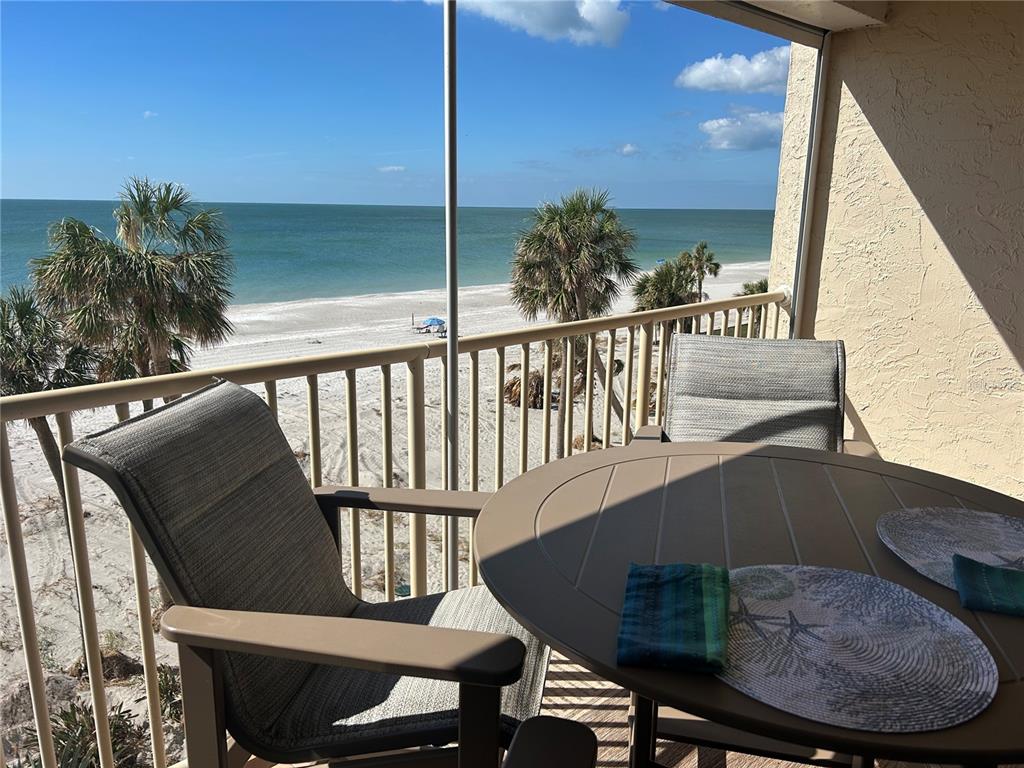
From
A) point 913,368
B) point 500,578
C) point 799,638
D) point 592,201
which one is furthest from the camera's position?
point 592,201

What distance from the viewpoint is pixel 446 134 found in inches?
88.4

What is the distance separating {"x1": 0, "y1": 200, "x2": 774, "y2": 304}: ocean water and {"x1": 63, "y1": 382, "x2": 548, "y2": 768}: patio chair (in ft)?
76.2

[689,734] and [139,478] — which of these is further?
[689,734]

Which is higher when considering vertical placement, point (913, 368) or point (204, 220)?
point (204, 220)

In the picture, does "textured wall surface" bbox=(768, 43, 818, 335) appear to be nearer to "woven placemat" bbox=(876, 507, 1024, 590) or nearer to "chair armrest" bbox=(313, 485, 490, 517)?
"woven placemat" bbox=(876, 507, 1024, 590)

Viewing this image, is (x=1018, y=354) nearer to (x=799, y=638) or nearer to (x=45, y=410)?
(x=799, y=638)

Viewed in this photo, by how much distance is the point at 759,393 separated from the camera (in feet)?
8.51

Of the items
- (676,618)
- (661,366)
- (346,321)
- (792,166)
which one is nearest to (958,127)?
(792,166)

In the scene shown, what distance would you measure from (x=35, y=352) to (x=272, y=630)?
10.6m

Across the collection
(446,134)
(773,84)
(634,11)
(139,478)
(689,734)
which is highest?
(634,11)

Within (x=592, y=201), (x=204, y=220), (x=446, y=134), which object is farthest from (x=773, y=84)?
(x=446, y=134)

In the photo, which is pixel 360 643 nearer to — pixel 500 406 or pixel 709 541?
pixel 709 541

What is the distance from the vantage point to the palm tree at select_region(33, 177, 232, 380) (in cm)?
1071

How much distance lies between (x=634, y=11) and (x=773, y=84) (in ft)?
23.1
